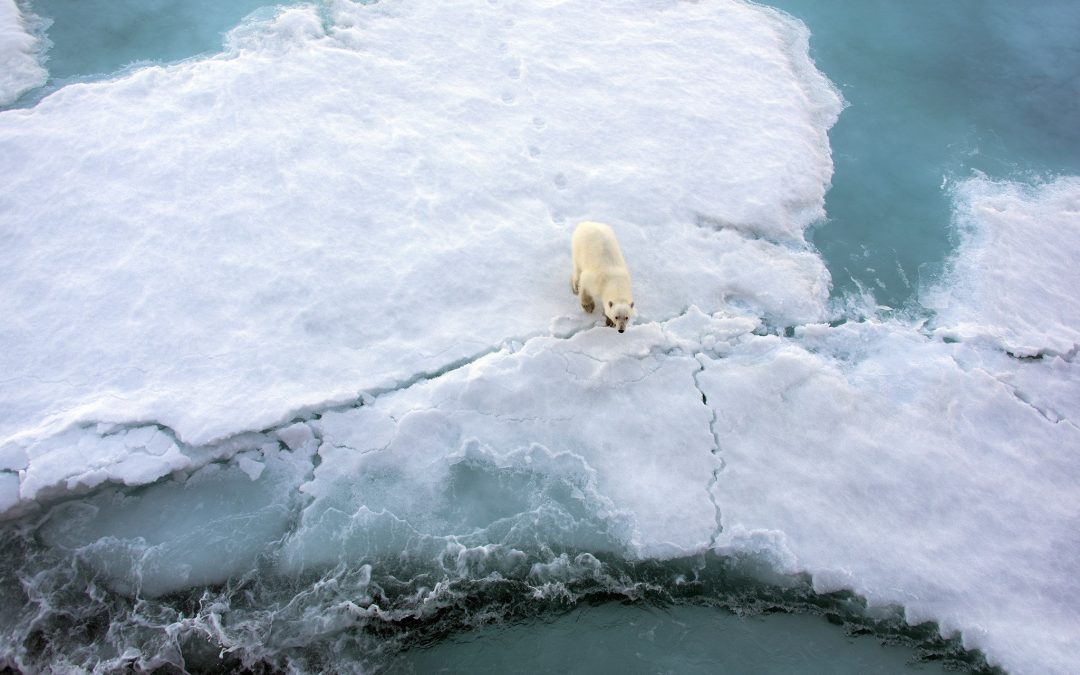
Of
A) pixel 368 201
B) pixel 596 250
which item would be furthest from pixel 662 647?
pixel 368 201

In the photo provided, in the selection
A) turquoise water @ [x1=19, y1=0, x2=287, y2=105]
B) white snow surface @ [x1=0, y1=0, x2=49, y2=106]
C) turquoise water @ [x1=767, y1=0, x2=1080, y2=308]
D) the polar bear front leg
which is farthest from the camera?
turquoise water @ [x1=19, y1=0, x2=287, y2=105]

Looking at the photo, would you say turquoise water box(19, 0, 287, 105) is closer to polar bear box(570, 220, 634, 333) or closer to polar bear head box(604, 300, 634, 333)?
polar bear box(570, 220, 634, 333)

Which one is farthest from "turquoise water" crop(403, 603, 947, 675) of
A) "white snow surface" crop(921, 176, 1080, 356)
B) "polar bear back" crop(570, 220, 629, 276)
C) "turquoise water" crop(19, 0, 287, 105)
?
"turquoise water" crop(19, 0, 287, 105)

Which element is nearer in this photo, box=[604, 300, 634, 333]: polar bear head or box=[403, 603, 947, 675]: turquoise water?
box=[403, 603, 947, 675]: turquoise water

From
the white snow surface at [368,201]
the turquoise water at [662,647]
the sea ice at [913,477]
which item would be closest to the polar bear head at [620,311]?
the white snow surface at [368,201]

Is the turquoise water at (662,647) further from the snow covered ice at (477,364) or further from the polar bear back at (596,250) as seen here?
the polar bear back at (596,250)

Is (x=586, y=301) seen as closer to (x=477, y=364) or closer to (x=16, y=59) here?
(x=477, y=364)
